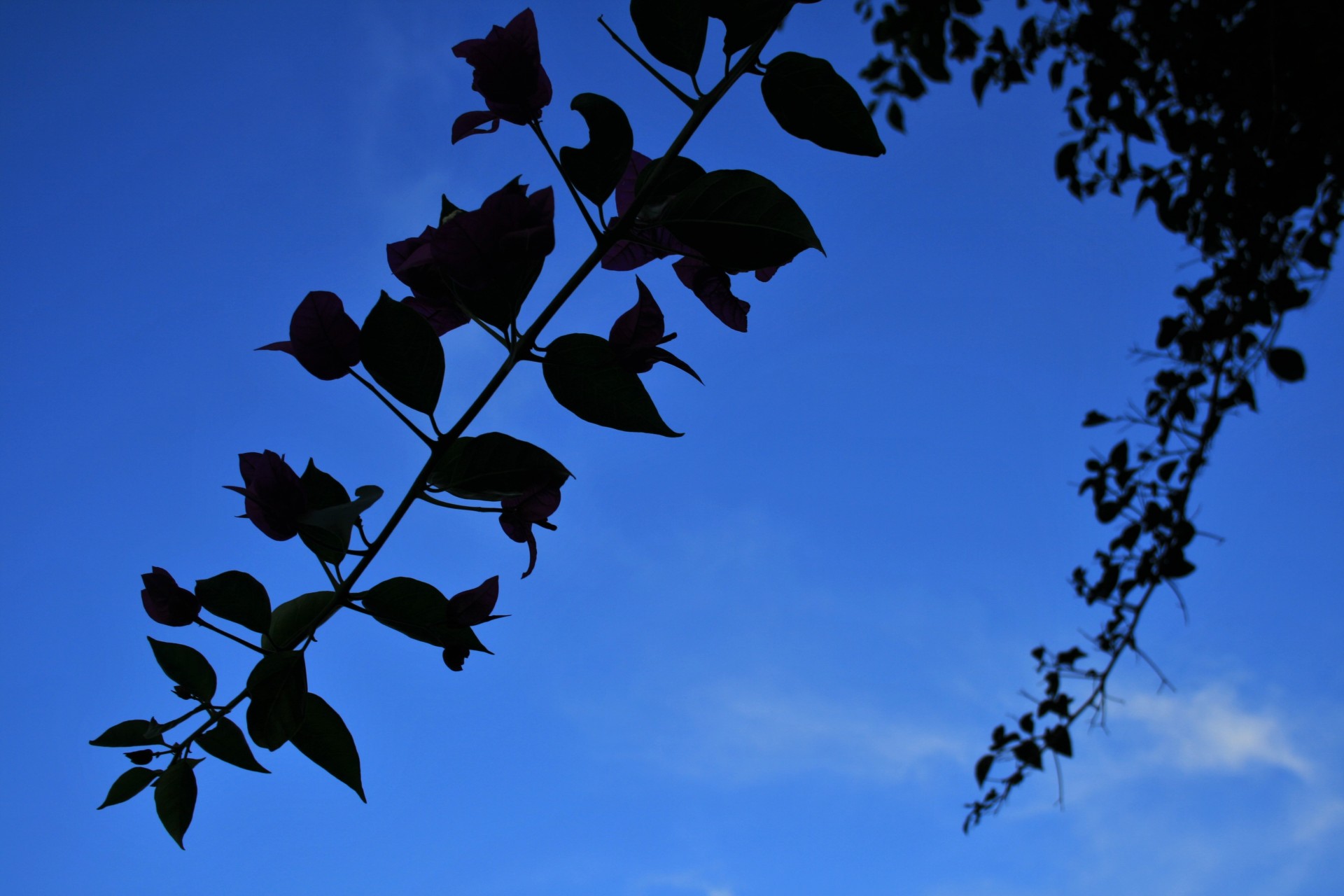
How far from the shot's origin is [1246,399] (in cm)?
186

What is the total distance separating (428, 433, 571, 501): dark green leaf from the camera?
0.42 meters

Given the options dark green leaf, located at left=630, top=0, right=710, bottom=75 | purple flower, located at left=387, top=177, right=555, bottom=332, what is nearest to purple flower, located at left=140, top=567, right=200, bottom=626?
purple flower, located at left=387, top=177, right=555, bottom=332

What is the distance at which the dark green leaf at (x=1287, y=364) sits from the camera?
180cm

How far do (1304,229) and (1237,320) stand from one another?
0.33 meters

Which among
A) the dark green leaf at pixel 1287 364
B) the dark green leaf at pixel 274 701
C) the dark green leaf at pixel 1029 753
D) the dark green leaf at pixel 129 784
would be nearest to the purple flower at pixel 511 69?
the dark green leaf at pixel 274 701

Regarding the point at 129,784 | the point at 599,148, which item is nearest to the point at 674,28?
the point at 599,148

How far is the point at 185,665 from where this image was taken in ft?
1.58

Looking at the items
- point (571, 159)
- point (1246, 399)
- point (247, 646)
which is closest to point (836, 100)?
point (571, 159)

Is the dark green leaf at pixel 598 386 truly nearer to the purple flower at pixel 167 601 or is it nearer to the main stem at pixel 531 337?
the main stem at pixel 531 337

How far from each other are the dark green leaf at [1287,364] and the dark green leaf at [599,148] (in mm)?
1949

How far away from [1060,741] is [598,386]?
78.5 inches

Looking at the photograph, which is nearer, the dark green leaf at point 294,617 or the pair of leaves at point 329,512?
the pair of leaves at point 329,512

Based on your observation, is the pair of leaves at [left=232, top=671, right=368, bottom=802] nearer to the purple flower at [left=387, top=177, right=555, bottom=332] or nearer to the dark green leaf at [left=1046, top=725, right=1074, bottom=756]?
the purple flower at [left=387, top=177, right=555, bottom=332]

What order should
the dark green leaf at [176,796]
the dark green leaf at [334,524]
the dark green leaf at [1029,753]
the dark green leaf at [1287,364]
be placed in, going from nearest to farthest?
the dark green leaf at [334,524], the dark green leaf at [176,796], the dark green leaf at [1287,364], the dark green leaf at [1029,753]
